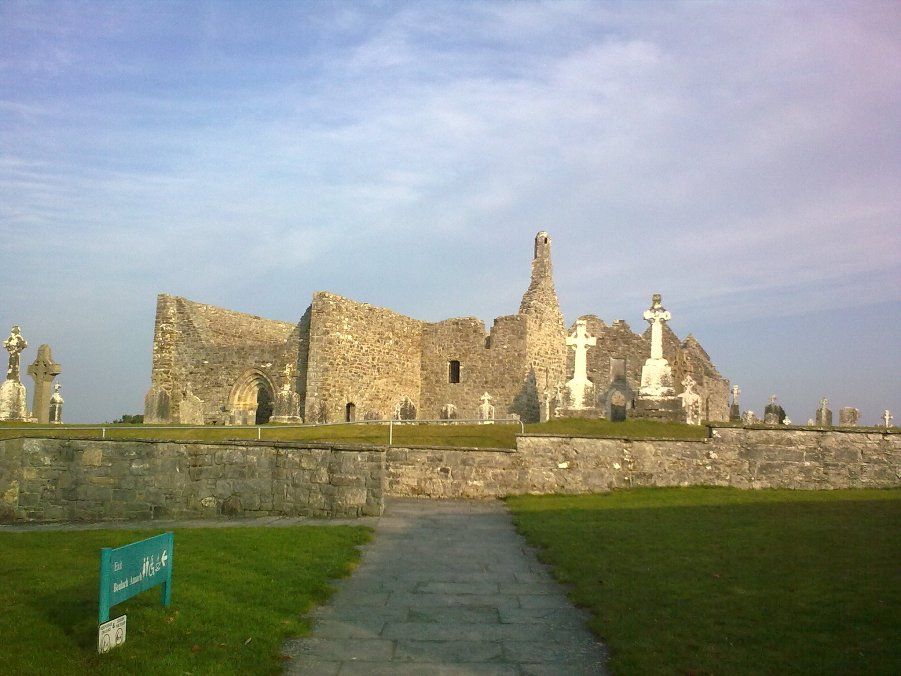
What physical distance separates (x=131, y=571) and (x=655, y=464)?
1203 centimetres

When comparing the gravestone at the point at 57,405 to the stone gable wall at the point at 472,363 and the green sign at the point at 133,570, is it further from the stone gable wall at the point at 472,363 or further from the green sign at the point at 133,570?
the green sign at the point at 133,570

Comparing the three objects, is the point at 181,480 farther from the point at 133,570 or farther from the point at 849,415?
the point at 849,415

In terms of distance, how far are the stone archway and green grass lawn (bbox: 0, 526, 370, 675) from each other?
67.6 ft

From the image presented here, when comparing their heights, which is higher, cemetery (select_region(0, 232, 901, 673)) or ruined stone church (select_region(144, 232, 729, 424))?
ruined stone church (select_region(144, 232, 729, 424))

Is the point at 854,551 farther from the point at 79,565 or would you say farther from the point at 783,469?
the point at 79,565

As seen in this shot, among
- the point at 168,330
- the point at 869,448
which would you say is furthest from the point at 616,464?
the point at 168,330

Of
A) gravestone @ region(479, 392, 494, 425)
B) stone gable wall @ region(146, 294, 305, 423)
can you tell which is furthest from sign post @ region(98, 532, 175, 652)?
stone gable wall @ region(146, 294, 305, 423)

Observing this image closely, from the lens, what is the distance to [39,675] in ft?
17.1

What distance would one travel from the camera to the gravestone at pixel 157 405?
3018 cm

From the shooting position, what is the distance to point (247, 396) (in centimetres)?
3145

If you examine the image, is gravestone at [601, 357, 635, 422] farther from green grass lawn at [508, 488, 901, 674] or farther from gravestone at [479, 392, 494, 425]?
green grass lawn at [508, 488, 901, 674]

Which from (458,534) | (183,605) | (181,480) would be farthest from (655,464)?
(183,605)

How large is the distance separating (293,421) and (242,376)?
177 inches

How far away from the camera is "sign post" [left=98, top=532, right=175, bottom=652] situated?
548 cm
